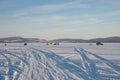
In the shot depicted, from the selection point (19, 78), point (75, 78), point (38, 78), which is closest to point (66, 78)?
point (75, 78)

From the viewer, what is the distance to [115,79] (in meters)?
11.3

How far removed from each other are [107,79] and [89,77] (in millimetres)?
893

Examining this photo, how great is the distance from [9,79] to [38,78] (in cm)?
125

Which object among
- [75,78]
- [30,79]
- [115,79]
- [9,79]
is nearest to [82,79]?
[75,78]

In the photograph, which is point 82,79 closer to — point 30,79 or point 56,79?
point 56,79

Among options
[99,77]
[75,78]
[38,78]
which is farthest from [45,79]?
[99,77]

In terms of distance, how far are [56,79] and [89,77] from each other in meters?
1.59

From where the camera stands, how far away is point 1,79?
11.4 m

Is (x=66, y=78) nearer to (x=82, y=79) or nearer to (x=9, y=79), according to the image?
(x=82, y=79)

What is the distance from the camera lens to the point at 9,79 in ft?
37.2

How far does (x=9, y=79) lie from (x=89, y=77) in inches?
137

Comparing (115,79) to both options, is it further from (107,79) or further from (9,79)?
(9,79)

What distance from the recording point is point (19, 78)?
11.6m

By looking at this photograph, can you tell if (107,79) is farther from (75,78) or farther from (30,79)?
(30,79)
